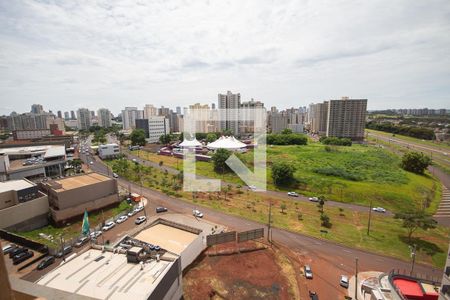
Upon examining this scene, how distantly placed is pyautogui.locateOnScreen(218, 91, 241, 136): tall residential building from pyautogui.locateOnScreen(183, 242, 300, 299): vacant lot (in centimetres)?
5759

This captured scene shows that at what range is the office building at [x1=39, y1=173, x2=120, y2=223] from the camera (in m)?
18.5

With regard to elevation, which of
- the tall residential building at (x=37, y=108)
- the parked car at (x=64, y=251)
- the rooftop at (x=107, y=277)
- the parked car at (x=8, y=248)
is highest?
the tall residential building at (x=37, y=108)

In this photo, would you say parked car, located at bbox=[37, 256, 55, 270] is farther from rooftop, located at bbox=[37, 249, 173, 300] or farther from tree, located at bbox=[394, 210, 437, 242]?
tree, located at bbox=[394, 210, 437, 242]

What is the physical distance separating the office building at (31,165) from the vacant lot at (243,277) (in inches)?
977

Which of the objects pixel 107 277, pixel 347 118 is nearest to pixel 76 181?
pixel 107 277

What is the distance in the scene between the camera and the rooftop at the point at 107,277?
27.0 feet

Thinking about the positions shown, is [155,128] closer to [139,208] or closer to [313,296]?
[139,208]

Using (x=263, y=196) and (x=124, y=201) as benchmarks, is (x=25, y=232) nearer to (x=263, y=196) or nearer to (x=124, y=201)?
(x=124, y=201)

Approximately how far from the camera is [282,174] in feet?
89.1

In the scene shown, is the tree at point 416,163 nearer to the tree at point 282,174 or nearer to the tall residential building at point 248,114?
the tree at point 282,174

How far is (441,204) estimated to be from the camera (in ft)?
78.4

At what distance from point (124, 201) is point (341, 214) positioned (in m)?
21.9

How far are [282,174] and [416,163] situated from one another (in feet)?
72.0

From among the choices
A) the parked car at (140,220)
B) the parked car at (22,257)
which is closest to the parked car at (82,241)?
the parked car at (22,257)
